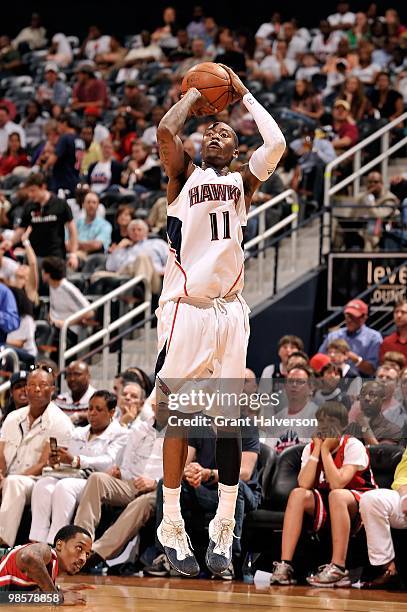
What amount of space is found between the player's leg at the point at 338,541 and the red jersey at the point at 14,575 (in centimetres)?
181

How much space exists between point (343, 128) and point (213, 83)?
8758mm

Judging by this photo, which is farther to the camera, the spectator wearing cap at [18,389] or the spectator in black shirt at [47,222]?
the spectator in black shirt at [47,222]

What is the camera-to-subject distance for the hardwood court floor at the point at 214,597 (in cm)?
688

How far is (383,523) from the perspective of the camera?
8.36 metres

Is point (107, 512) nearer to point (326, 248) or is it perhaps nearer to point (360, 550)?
point (360, 550)

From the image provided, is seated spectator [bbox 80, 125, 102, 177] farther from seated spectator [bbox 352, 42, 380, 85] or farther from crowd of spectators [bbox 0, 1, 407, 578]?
seated spectator [bbox 352, 42, 380, 85]

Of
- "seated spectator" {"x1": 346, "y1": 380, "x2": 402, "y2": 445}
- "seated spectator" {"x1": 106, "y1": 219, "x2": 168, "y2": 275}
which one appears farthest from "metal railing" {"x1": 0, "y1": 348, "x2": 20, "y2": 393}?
"seated spectator" {"x1": 346, "y1": 380, "x2": 402, "y2": 445}

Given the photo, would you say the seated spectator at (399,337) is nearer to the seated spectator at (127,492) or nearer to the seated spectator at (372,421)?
the seated spectator at (372,421)

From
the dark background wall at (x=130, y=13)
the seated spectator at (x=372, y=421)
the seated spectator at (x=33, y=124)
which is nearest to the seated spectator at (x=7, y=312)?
the seated spectator at (x=372, y=421)

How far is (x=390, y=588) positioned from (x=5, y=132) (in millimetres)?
11586

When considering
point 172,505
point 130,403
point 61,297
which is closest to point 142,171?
point 61,297

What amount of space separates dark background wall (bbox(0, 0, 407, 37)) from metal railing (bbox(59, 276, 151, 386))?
1024cm

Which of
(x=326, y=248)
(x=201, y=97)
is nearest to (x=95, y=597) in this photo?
(x=201, y=97)

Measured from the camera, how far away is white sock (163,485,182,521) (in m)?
6.73
